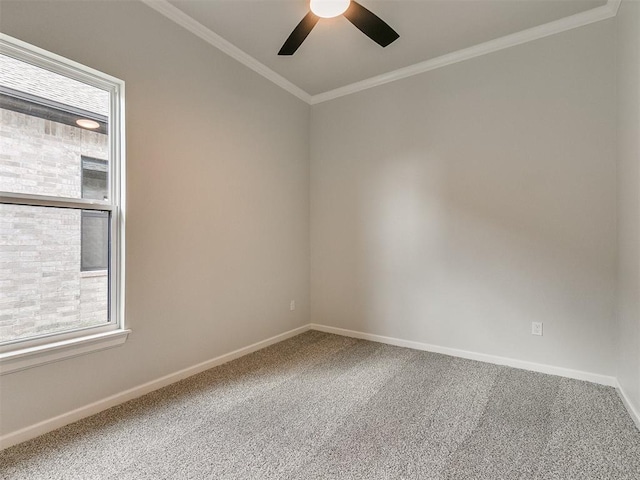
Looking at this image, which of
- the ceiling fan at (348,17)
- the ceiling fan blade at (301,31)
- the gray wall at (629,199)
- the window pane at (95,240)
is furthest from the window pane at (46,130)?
the gray wall at (629,199)

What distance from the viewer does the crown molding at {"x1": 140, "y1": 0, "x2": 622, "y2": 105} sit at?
2.35 metres

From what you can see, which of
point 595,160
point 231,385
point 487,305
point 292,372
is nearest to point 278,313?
point 292,372

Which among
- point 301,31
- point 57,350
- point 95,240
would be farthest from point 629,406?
point 95,240

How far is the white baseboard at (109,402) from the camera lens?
1716 mm

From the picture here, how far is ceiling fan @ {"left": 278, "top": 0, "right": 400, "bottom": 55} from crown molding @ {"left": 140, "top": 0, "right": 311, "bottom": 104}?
911 millimetres

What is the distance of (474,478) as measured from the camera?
1.46 m

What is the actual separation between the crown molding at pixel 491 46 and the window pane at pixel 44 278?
274cm

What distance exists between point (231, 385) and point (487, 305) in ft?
7.23

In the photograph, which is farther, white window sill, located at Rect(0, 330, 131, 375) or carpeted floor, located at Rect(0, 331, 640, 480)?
white window sill, located at Rect(0, 330, 131, 375)

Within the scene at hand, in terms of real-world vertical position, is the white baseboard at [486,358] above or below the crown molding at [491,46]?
below

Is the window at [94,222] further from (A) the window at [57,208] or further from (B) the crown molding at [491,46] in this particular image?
(B) the crown molding at [491,46]

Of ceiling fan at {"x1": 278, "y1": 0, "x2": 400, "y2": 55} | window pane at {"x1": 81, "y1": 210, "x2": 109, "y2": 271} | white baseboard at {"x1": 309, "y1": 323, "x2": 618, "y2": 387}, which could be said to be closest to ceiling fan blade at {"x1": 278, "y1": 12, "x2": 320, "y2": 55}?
ceiling fan at {"x1": 278, "y1": 0, "x2": 400, "y2": 55}

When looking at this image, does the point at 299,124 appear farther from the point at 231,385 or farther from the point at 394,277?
the point at 231,385

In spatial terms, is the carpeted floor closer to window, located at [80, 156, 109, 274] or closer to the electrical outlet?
the electrical outlet
